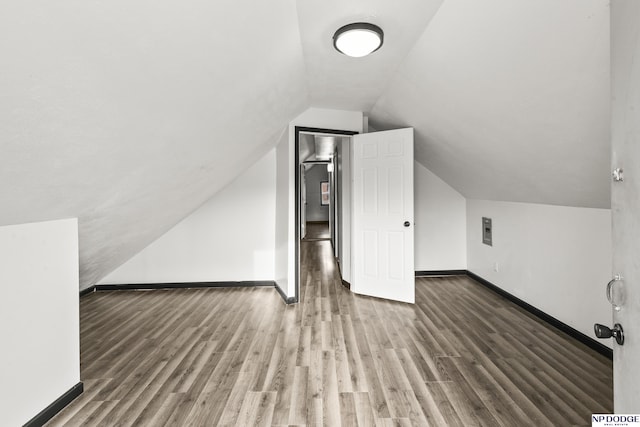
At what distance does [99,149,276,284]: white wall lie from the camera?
13.5ft

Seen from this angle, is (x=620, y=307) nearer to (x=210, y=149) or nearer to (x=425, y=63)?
(x=425, y=63)

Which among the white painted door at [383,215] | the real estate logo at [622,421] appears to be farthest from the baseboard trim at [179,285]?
the real estate logo at [622,421]

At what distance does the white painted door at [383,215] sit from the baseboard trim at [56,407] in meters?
2.79

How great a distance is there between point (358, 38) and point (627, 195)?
167 cm

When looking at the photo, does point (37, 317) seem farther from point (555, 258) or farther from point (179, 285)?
point (555, 258)

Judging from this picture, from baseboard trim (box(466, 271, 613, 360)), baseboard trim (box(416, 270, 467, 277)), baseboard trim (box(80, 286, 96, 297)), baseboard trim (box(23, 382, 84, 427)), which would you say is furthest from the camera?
baseboard trim (box(416, 270, 467, 277))

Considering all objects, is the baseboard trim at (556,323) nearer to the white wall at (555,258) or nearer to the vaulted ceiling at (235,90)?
the white wall at (555,258)

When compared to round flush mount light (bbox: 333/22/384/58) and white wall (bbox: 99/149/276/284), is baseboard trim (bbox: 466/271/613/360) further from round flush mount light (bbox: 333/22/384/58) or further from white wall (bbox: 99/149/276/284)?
white wall (bbox: 99/149/276/284)

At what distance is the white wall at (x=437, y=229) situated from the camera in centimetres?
460

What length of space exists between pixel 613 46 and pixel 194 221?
4.22 meters

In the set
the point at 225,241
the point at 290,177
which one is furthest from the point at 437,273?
the point at 225,241

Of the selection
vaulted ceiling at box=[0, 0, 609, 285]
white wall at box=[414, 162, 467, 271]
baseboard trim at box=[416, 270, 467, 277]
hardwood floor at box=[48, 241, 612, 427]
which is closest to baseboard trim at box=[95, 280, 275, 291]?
hardwood floor at box=[48, 241, 612, 427]

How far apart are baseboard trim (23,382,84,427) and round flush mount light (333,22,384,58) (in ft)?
9.15

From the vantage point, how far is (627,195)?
0.86 metres
